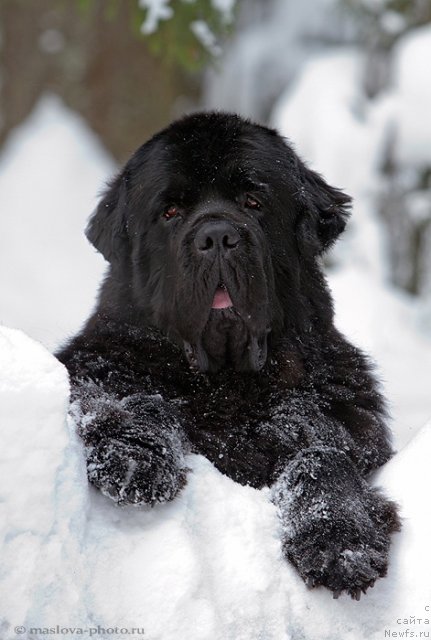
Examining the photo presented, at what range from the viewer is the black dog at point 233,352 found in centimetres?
282

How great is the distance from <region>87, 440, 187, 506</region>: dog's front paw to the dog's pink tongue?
0.75 meters

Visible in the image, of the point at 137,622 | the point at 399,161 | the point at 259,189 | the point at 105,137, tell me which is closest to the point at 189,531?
the point at 137,622

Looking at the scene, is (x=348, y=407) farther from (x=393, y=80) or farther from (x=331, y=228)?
(x=393, y=80)

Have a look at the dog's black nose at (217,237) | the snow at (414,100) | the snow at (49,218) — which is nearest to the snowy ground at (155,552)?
the dog's black nose at (217,237)

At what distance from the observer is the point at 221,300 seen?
341cm

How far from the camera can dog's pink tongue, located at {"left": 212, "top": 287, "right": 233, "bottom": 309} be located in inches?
134

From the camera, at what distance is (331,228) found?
156 inches

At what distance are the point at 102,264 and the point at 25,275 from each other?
47.6 inches

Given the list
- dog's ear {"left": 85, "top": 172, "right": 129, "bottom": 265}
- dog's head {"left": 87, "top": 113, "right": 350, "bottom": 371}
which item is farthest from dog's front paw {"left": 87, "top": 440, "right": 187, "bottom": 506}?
dog's ear {"left": 85, "top": 172, "right": 129, "bottom": 265}

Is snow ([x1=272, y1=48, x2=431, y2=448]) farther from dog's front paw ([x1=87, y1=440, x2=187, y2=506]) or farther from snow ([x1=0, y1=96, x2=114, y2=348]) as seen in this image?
dog's front paw ([x1=87, y1=440, x2=187, y2=506])

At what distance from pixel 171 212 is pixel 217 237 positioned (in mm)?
396

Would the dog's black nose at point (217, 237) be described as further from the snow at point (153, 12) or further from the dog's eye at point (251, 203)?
the snow at point (153, 12)

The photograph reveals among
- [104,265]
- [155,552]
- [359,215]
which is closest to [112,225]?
[155,552]

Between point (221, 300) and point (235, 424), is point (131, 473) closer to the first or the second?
point (235, 424)
